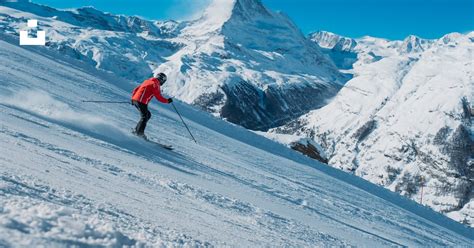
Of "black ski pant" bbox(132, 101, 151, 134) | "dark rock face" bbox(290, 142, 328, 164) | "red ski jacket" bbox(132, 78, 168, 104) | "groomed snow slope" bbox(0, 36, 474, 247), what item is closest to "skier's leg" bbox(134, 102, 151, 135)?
"black ski pant" bbox(132, 101, 151, 134)

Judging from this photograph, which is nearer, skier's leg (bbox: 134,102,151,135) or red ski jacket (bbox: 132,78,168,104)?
skier's leg (bbox: 134,102,151,135)

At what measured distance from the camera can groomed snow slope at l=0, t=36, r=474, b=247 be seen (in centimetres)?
577

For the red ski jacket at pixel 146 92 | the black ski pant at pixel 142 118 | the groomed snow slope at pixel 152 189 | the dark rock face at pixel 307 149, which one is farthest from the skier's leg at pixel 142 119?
the dark rock face at pixel 307 149

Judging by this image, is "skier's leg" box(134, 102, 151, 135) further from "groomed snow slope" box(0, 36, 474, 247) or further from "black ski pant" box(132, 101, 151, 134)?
"groomed snow slope" box(0, 36, 474, 247)

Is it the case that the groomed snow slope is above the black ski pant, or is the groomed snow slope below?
below

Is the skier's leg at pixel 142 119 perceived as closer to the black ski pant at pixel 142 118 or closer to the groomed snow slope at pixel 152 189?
the black ski pant at pixel 142 118

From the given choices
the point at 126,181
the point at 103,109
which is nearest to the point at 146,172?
the point at 126,181

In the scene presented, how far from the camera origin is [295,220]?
9.90 meters

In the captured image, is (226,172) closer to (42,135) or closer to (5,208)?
(42,135)

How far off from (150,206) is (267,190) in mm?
5674

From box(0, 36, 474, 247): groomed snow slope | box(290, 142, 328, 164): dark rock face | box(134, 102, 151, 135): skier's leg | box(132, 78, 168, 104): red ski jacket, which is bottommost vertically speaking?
box(0, 36, 474, 247): groomed snow slope

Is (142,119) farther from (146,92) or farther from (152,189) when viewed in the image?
(152,189)

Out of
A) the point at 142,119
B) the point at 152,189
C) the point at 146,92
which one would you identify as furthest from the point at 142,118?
the point at 152,189

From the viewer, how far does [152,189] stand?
8773 mm
